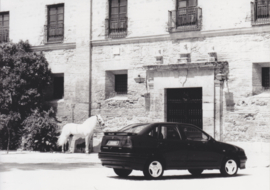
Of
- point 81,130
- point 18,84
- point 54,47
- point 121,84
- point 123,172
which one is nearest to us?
point 123,172

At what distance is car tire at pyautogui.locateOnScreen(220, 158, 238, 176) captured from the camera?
527 inches

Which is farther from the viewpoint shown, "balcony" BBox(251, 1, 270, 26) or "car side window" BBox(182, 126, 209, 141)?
"balcony" BBox(251, 1, 270, 26)

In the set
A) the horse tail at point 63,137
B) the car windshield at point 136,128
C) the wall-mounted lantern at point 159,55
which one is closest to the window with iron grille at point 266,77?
the wall-mounted lantern at point 159,55

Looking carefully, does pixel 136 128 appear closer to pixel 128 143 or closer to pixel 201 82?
pixel 128 143

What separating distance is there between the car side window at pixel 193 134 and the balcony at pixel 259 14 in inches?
308

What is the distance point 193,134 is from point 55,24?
45.3 ft

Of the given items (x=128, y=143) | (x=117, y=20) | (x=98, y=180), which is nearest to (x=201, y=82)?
(x=117, y=20)

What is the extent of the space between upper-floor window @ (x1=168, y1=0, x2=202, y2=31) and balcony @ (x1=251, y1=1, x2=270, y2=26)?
90.7 inches

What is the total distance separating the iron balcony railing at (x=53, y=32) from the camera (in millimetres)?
24531

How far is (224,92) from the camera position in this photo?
794 inches

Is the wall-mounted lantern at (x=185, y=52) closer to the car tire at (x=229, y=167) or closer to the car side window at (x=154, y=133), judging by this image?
the car tire at (x=229, y=167)

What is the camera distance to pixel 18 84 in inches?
934

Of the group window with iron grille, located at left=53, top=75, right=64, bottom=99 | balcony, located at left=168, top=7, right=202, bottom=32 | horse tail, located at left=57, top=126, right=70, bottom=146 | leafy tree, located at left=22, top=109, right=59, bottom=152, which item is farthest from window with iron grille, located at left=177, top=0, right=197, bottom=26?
leafy tree, located at left=22, top=109, right=59, bottom=152

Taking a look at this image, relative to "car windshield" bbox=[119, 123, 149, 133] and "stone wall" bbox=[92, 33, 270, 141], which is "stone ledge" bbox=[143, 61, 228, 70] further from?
"car windshield" bbox=[119, 123, 149, 133]
